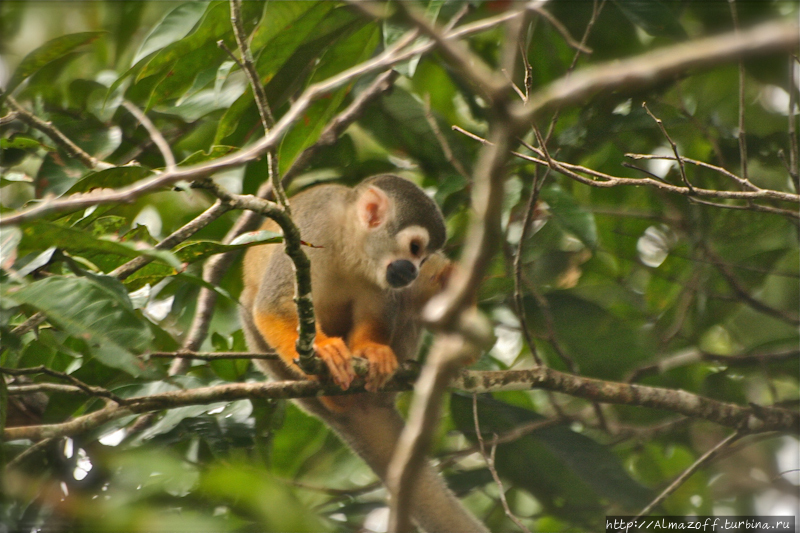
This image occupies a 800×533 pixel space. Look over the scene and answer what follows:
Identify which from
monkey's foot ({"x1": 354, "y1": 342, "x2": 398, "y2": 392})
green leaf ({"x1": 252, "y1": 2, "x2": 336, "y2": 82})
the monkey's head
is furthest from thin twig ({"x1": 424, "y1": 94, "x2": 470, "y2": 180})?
monkey's foot ({"x1": 354, "y1": 342, "x2": 398, "y2": 392})

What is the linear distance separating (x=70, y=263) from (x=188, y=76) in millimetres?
1107

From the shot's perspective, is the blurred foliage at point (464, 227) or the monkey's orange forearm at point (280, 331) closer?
the blurred foliage at point (464, 227)

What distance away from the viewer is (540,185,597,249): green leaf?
278cm

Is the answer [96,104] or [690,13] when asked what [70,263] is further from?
[690,13]

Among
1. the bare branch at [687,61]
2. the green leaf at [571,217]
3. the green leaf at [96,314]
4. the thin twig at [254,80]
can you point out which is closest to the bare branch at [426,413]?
the bare branch at [687,61]

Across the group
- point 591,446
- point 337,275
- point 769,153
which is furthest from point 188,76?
point 769,153

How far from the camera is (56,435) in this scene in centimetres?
232

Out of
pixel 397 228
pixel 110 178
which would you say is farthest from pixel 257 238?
pixel 397 228

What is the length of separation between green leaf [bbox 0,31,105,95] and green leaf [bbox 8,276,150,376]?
1603 millimetres

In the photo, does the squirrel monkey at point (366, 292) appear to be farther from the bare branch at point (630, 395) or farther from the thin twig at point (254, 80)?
the thin twig at point (254, 80)

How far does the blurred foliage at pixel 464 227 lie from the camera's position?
2650 mm

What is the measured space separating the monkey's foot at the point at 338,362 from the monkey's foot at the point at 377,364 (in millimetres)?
117

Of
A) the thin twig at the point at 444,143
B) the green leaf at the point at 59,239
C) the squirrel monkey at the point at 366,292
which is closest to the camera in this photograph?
the green leaf at the point at 59,239

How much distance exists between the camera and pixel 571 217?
9.30 feet
